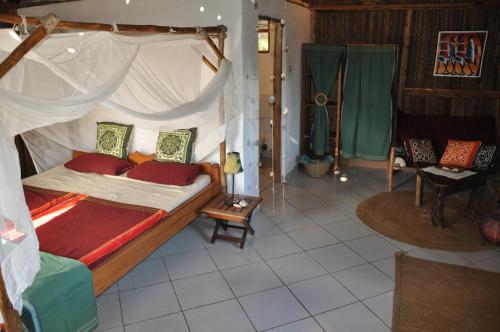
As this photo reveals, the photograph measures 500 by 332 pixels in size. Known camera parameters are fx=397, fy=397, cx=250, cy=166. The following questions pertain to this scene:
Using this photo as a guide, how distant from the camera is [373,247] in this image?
373cm

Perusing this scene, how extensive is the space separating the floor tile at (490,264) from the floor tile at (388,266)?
69 cm

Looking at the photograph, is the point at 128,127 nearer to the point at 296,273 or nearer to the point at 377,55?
the point at 296,273

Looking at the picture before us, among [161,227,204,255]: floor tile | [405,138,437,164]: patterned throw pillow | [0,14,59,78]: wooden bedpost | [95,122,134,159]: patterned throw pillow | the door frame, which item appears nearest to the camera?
[0,14,59,78]: wooden bedpost

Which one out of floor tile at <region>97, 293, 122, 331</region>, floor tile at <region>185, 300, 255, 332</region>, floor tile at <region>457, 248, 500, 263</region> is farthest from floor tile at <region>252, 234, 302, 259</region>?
floor tile at <region>457, 248, 500, 263</region>

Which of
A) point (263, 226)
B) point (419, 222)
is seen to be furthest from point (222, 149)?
point (419, 222)

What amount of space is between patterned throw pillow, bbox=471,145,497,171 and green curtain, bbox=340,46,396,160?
123 cm

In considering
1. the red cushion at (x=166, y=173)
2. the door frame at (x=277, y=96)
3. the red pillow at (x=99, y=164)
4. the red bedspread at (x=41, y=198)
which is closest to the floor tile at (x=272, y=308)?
the red cushion at (x=166, y=173)

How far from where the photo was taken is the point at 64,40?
2697mm

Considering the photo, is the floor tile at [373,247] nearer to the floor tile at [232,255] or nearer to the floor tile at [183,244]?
the floor tile at [232,255]

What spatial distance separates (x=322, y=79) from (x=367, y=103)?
0.73 m

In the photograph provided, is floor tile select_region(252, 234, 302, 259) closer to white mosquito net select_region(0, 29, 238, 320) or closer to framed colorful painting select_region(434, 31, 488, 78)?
white mosquito net select_region(0, 29, 238, 320)

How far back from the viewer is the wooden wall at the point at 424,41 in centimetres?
516

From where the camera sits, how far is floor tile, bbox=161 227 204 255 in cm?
369

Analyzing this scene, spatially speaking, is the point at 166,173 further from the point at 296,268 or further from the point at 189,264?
the point at 296,268
